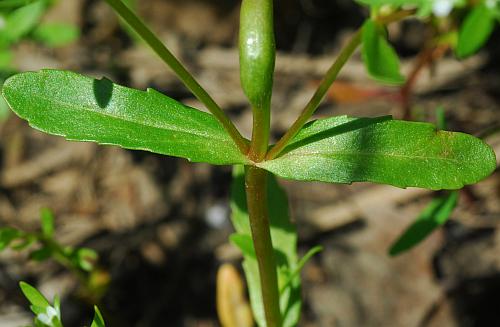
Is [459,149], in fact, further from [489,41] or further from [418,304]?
[489,41]

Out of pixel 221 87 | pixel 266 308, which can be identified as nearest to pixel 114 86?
pixel 266 308

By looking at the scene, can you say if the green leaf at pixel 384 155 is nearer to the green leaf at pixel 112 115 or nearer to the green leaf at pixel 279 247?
the green leaf at pixel 112 115

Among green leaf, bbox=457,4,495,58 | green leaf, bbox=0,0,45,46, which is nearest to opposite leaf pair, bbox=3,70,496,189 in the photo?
green leaf, bbox=457,4,495,58

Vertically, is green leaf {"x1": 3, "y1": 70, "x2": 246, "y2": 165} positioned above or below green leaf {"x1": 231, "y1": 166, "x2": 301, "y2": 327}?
above

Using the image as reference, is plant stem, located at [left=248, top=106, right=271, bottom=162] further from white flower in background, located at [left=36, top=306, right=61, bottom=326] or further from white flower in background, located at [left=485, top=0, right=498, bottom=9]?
white flower in background, located at [left=485, top=0, right=498, bottom=9]

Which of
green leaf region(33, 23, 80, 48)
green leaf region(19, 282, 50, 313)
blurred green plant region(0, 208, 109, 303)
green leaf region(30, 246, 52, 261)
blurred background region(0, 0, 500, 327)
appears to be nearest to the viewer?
green leaf region(19, 282, 50, 313)

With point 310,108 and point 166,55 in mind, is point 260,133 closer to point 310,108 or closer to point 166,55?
point 310,108

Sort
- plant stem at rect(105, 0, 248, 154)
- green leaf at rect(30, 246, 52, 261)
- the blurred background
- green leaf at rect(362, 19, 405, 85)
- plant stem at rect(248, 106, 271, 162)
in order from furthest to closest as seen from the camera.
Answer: the blurred background, green leaf at rect(30, 246, 52, 261), green leaf at rect(362, 19, 405, 85), plant stem at rect(248, 106, 271, 162), plant stem at rect(105, 0, 248, 154)
